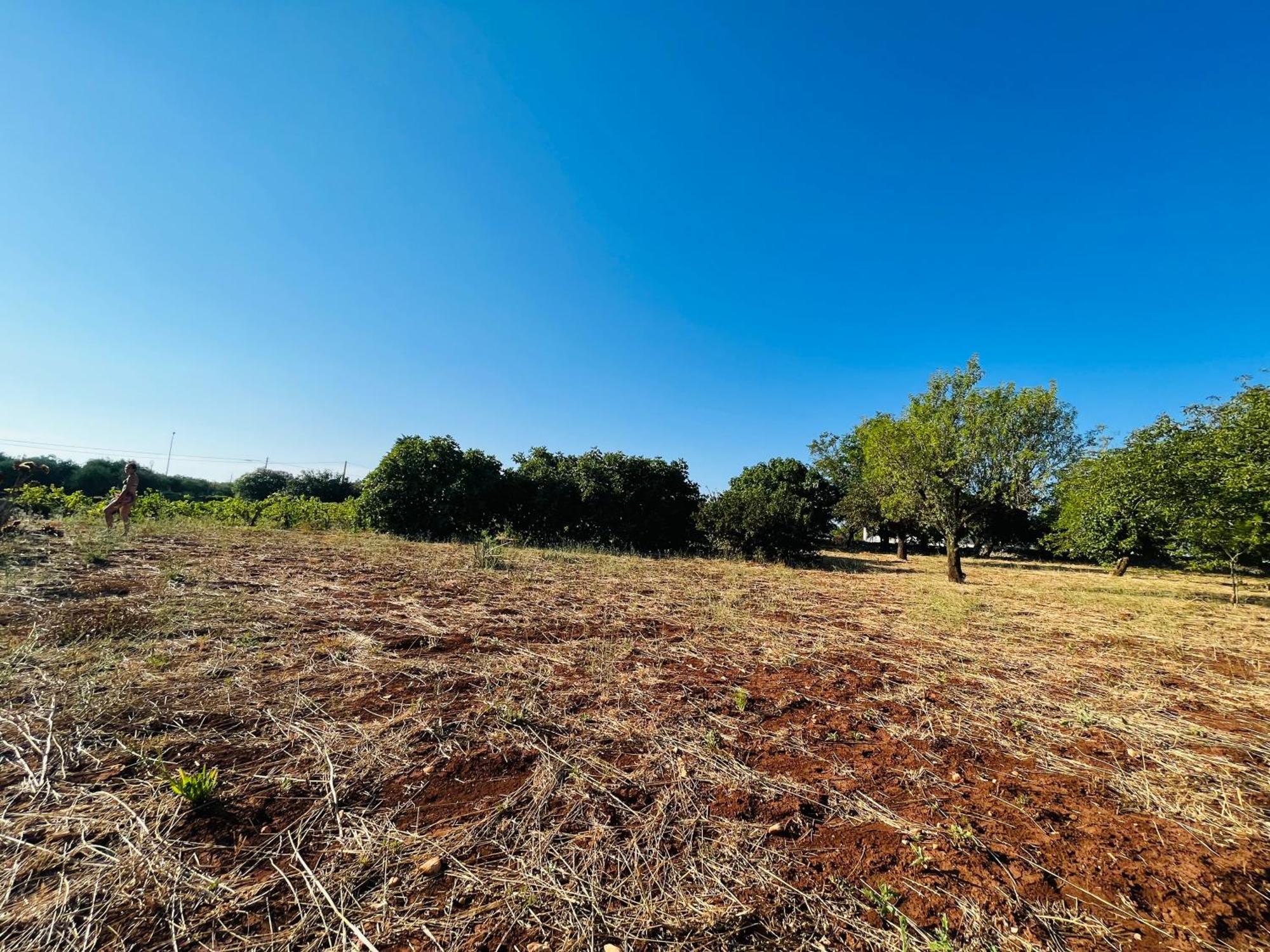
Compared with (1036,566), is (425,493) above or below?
above

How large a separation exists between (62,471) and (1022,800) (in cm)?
4584

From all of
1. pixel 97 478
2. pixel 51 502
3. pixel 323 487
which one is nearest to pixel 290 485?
pixel 323 487

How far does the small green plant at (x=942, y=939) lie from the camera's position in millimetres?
1536

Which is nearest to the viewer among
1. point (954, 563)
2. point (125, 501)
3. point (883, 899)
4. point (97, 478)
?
point (883, 899)

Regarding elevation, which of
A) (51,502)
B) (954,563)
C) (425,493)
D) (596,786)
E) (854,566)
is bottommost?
(596,786)

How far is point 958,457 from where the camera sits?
1423 centimetres

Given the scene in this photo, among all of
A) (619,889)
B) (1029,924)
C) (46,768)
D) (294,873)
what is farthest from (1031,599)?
(46,768)

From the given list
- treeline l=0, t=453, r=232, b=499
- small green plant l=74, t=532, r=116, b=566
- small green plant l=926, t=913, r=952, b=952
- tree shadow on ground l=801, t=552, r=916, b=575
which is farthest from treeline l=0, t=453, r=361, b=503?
small green plant l=926, t=913, r=952, b=952

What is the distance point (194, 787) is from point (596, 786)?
182 centimetres

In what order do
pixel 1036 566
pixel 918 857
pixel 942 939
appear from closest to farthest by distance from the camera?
pixel 942 939, pixel 918 857, pixel 1036 566

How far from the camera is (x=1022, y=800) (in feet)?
7.91

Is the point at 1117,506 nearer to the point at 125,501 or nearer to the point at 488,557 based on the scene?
the point at 488,557

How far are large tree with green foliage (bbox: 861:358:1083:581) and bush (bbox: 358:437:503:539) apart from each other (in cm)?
1346

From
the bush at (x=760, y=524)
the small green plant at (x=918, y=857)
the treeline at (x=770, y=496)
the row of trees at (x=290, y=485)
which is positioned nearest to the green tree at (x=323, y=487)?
the row of trees at (x=290, y=485)
